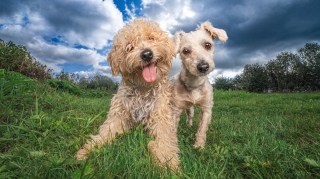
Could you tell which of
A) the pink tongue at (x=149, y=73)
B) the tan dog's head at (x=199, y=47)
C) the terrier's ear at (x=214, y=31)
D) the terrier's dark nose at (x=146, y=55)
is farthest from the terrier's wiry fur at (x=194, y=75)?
the terrier's dark nose at (x=146, y=55)

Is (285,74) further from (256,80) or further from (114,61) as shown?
(114,61)

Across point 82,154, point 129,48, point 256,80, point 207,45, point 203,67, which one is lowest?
point 82,154

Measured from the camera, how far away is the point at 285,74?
4388 cm

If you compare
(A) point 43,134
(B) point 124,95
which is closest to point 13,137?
(A) point 43,134

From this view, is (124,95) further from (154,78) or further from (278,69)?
(278,69)

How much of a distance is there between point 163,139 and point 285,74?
43.4m

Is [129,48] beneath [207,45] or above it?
beneath

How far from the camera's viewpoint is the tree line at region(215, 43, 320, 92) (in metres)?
42.3

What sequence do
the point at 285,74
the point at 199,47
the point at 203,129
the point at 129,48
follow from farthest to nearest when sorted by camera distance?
the point at 285,74, the point at 199,47, the point at 203,129, the point at 129,48

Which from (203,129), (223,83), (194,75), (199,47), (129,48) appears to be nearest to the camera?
(129,48)

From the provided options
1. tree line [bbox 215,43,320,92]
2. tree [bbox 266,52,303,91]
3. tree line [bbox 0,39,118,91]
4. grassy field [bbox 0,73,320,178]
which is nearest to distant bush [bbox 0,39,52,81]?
tree line [bbox 0,39,118,91]

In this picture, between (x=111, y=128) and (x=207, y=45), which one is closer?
(x=111, y=128)

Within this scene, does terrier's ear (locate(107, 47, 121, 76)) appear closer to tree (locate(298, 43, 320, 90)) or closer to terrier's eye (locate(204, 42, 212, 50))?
terrier's eye (locate(204, 42, 212, 50))

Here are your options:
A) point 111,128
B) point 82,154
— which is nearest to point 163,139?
point 111,128
